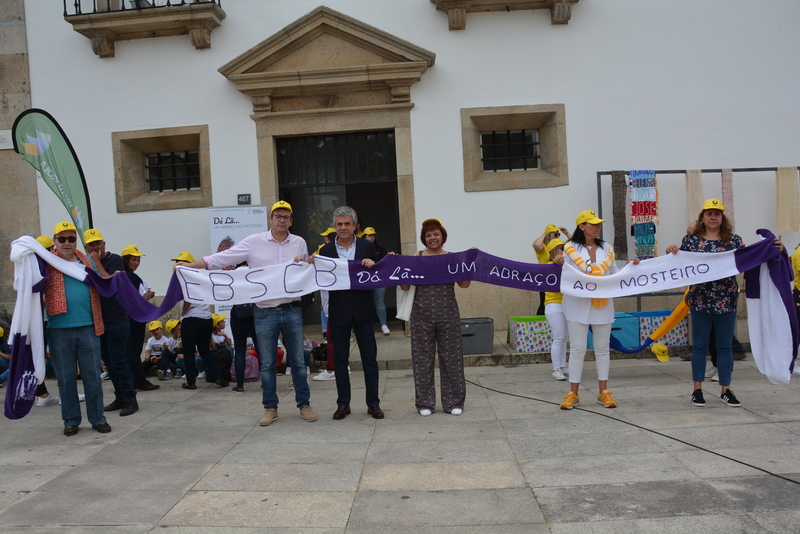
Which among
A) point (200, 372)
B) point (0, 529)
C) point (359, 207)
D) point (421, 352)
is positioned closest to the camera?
point (0, 529)

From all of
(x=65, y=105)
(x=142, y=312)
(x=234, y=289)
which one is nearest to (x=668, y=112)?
(x=234, y=289)

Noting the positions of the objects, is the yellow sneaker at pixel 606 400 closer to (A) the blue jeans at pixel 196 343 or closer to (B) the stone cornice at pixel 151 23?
(A) the blue jeans at pixel 196 343

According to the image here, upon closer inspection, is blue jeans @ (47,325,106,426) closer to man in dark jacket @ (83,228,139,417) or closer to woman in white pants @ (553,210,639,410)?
man in dark jacket @ (83,228,139,417)

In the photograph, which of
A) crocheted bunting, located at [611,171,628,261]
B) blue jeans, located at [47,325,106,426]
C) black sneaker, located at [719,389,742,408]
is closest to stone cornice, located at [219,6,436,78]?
crocheted bunting, located at [611,171,628,261]

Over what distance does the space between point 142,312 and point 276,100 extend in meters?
5.29

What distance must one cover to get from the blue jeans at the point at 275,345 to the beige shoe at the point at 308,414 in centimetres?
5

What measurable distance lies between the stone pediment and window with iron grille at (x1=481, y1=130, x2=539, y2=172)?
1.63 m

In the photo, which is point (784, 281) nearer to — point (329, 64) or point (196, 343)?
point (196, 343)

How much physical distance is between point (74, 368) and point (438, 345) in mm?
3404

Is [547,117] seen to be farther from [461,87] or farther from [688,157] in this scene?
[688,157]

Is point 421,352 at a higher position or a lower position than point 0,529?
higher

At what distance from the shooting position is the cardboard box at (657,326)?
883 cm

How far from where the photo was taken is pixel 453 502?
407 cm

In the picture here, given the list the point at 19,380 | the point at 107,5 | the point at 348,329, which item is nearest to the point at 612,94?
the point at 348,329
